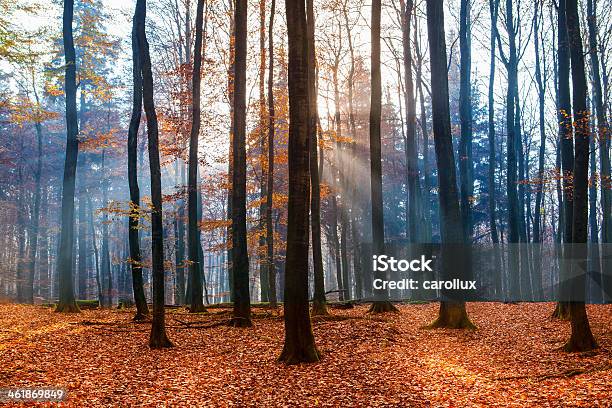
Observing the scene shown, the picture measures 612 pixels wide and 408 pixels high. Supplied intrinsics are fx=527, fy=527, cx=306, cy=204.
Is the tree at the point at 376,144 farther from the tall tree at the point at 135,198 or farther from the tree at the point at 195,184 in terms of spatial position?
the tall tree at the point at 135,198

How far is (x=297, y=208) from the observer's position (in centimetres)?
1008

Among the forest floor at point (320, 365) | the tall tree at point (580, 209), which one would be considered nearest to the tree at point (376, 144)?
the forest floor at point (320, 365)

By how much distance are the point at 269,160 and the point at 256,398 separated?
12788mm

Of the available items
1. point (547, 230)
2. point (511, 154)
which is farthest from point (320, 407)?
point (547, 230)

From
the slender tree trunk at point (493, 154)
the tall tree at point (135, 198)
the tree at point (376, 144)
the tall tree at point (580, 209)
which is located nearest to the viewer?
the tall tree at point (580, 209)

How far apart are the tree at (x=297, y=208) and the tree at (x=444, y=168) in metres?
5.71

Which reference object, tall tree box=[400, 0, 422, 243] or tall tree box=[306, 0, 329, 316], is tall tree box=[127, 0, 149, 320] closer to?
tall tree box=[306, 0, 329, 316]

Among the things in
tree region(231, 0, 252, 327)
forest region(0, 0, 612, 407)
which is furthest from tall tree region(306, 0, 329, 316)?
tree region(231, 0, 252, 327)

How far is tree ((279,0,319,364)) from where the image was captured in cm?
987

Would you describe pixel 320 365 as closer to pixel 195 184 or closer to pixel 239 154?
pixel 239 154

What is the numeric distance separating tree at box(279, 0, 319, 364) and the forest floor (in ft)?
1.79

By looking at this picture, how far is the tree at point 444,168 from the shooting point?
1436cm

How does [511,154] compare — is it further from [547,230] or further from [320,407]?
[547,230]

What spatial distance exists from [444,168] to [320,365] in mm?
7306
